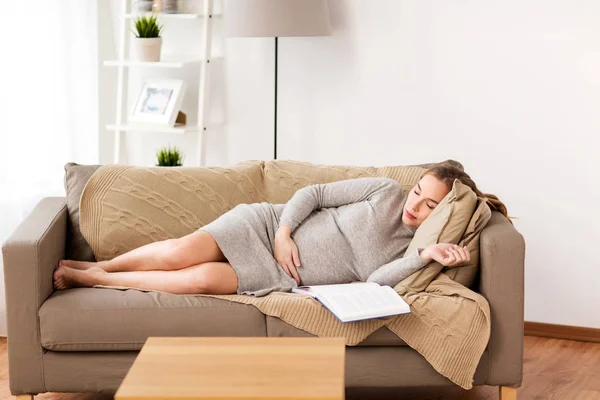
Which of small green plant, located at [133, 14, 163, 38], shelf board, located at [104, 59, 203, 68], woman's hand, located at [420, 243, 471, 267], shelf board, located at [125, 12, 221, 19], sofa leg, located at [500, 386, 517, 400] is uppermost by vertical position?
shelf board, located at [125, 12, 221, 19]

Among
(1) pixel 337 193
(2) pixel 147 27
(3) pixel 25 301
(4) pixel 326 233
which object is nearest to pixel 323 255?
(4) pixel 326 233

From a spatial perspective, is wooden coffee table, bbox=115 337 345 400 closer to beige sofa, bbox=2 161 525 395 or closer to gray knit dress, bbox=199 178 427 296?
beige sofa, bbox=2 161 525 395

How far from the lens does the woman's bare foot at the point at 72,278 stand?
3.01m

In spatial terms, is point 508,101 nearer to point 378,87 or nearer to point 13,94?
point 378,87

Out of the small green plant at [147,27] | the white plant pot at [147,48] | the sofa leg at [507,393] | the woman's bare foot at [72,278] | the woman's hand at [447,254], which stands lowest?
the sofa leg at [507,393]

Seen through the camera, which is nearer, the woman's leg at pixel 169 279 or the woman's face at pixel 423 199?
the woman's leg at pixel 169 279

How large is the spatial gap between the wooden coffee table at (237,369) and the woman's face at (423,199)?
0.85m

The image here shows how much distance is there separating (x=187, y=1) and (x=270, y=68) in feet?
1.64

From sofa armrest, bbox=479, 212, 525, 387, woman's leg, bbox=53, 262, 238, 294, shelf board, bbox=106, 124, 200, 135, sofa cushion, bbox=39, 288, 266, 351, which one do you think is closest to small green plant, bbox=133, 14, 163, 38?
shelf board, bbox=106, 124, 200, 135

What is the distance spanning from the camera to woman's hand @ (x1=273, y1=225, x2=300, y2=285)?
10.4 ft

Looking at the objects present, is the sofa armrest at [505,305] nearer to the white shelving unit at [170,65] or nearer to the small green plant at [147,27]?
the white shelving unit at [170,65]

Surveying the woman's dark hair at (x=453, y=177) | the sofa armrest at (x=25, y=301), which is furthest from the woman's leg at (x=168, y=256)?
the woman's dark hair at (x=453, y=177)

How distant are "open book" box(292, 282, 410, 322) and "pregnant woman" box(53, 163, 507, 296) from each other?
0.14m

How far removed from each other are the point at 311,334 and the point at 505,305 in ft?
2.02
